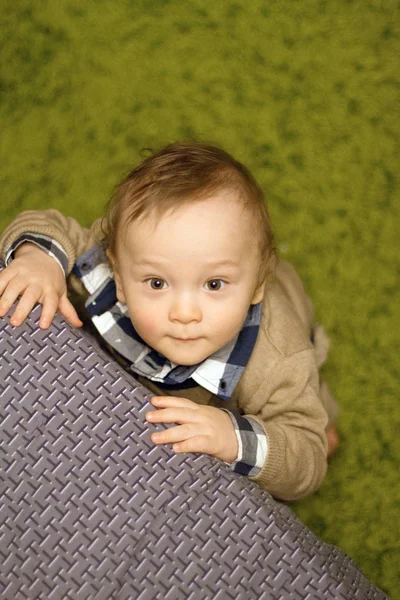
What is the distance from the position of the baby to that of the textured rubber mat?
0.05 m

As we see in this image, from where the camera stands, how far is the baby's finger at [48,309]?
0.84m

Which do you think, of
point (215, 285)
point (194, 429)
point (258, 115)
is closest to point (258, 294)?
point (215, 285)

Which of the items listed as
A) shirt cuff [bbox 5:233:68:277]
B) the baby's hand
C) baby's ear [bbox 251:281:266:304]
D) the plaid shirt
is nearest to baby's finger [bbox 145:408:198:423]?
the baby's hand

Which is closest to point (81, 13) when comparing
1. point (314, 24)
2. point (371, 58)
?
point (314, 24)

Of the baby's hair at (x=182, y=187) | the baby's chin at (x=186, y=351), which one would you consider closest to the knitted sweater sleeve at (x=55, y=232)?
the baby's hair at (x=182, y=187)

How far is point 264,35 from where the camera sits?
1539mm

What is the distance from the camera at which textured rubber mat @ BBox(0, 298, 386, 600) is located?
699 mm

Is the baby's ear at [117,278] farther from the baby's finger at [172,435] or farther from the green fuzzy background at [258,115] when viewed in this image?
the green fuzzy background at [258,115]

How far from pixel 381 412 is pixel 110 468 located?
732 mm

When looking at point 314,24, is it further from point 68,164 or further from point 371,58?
point 68,164

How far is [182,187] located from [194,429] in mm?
293

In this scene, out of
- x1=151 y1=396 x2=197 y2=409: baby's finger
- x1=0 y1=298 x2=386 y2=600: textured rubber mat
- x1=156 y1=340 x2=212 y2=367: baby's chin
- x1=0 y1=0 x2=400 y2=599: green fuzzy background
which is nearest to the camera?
x1=0 y1=298 x2=386 y2=600: textured rubber mat

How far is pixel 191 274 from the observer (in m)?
0.86

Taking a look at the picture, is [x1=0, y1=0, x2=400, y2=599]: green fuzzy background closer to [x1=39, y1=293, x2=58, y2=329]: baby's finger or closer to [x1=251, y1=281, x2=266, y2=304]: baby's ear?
[x1=251, y1=281, x2=266, y2=304]: baby's ear
